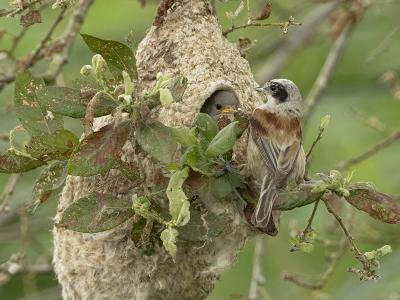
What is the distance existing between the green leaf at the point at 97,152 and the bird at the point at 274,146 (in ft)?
1.84

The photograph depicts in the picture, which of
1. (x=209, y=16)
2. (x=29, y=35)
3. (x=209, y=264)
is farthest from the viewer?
(x=29, y=35)

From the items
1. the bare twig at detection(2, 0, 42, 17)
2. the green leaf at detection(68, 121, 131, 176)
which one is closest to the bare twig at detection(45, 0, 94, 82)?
the bare twig at detection(2, 0, 42, 17)

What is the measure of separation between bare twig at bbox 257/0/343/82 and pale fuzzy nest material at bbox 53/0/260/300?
1.52 meters

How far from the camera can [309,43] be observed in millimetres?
5699

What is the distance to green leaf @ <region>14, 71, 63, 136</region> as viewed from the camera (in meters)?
2.88

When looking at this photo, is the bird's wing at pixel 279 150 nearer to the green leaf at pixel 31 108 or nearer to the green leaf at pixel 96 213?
the green leaf at pixel 96 213

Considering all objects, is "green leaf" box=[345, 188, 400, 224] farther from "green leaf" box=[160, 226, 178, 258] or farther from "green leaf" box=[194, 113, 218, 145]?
"green leaf" box=[160, 226, 178, 258]

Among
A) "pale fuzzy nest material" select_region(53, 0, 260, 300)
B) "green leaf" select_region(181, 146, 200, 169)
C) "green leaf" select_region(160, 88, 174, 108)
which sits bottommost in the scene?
"pale fuzzy nest material" select_region(53, 0, 260, 300)

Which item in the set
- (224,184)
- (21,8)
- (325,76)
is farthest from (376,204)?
(325,76)

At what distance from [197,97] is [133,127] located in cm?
64

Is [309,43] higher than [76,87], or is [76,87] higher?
[76,87]

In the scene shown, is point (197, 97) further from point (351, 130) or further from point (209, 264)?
point (351, 130)

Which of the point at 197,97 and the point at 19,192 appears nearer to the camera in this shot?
the point at 197,97

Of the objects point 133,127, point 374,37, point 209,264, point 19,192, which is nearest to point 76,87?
point 133,127
